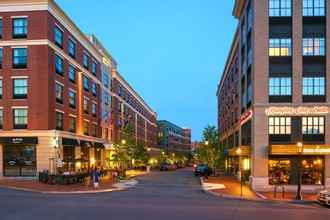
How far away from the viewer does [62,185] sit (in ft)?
103

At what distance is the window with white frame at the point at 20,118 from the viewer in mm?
37334

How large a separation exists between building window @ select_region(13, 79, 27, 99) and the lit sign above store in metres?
25.6

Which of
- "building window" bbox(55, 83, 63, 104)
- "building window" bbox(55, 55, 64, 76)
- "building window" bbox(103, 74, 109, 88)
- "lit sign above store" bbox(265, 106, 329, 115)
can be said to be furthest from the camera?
"building window" bbox(103, 74, 109, 88)

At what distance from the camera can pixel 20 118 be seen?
123 feet

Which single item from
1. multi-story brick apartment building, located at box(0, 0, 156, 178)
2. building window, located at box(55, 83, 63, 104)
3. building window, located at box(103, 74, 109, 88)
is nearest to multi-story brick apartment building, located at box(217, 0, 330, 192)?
multi-story brick apartment building, located at box(0, 0, 156, 178)

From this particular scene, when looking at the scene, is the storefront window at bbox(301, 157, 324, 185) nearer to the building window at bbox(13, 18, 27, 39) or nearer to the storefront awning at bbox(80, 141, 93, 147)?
the storefront awning at bbox(80, 141, 93, 147)

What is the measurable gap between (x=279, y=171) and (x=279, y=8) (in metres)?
14.2

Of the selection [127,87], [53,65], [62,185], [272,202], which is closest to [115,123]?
[127,87]

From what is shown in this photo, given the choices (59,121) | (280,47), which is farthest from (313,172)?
(59,121)

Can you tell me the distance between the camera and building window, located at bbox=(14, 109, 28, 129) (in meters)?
37.3

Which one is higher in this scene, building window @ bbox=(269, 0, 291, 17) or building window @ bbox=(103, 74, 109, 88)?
building window @ bbox=(269, 0, 291, 17)

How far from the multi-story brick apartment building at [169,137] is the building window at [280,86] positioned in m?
102

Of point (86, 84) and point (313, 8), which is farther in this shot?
point (86, 84)

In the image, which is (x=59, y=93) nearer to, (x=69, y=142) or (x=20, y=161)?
(x=69, y=142)
